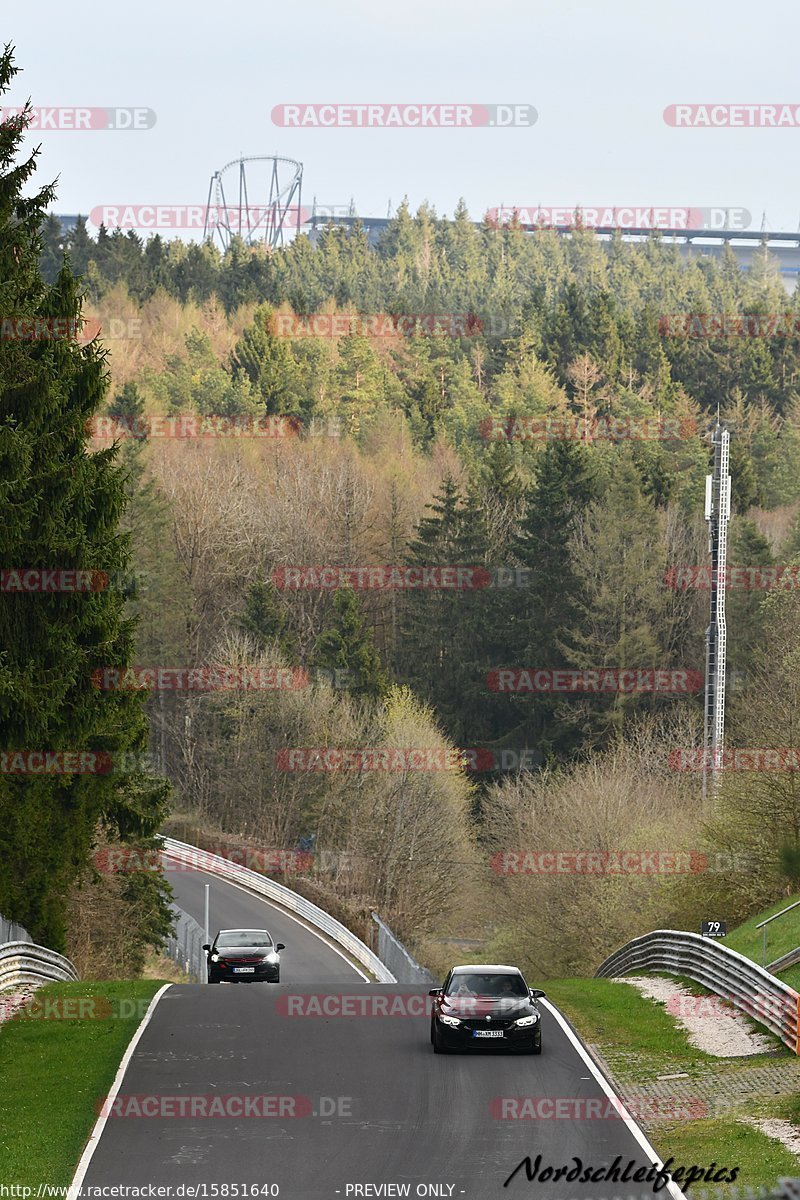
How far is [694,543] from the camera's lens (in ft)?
271

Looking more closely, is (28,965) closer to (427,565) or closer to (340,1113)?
(340,1113)

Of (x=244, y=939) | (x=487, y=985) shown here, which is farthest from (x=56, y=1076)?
(x=244, y=939)

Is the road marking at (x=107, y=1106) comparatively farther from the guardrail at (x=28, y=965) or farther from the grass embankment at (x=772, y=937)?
the grass embankment at (x=772, y=937)

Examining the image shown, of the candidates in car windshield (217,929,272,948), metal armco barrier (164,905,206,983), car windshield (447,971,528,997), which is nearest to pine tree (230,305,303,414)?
metal armco barrier (164,905,206,983)

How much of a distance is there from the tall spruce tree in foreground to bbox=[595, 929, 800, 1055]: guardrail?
1053cm

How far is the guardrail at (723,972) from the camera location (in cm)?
2091

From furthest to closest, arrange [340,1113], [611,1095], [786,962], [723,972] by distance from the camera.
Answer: [786,962] → [723,972] → [611,1095] → [340,1113]

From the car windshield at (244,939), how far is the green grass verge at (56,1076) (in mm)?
8488

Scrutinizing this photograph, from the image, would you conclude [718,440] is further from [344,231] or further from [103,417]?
[344,231]

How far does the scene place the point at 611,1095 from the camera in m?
17.7

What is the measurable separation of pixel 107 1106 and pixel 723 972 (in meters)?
11.6

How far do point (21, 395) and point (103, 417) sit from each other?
227ft

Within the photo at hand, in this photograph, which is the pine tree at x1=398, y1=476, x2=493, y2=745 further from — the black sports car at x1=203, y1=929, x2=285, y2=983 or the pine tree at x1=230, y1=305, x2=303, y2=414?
the black sports car at x1=203, y1=929, x2=285, y2=983

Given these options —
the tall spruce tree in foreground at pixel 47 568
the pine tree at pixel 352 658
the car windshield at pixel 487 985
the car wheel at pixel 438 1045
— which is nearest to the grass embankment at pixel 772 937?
the car windshield at pixel 487 985
